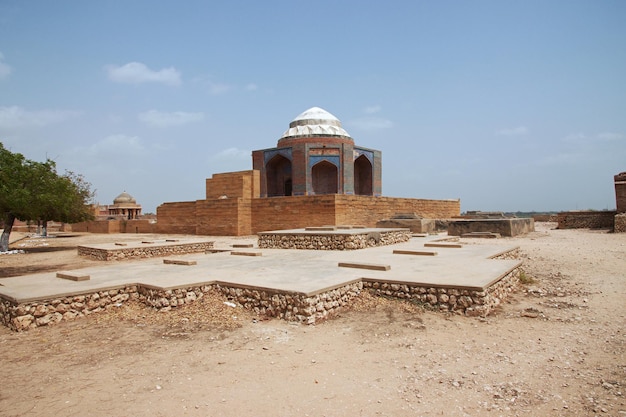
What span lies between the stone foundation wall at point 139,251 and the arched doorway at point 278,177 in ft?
38.3

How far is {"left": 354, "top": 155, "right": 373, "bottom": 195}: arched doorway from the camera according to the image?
83.1 feet

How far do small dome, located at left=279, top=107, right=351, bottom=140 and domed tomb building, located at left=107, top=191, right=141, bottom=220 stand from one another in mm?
20056

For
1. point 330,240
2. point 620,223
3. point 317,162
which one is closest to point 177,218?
point 317,162

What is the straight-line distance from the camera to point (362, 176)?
2609 centimetres

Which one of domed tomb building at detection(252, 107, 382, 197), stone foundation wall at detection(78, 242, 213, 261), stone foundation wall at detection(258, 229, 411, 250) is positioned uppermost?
domed tomb building at detection(252, 107, 382, 197)

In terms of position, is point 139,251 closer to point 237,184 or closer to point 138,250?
point 138,250

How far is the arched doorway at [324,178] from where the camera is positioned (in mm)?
23938

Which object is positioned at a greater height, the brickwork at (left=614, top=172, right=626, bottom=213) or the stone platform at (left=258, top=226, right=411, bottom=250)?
the brickwork at (left=614, top=172, right=626, bottom=213)

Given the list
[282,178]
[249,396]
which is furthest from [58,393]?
[282,178]

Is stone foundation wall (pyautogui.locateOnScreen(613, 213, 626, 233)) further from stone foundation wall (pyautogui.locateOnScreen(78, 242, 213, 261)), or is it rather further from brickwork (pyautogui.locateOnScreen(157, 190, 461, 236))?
stone foundation wall (pyautogui.locateOnScreen(78, 242, 213, 261))

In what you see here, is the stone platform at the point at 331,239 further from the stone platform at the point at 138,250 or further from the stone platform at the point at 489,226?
the stone platform at the point at 489,226

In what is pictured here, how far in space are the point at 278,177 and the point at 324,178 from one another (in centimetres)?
308

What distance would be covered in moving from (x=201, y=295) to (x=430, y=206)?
1782 centimetres

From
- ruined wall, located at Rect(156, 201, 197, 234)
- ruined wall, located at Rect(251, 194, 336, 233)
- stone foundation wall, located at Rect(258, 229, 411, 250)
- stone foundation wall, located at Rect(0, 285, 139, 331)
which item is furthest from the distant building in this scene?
stone foundation wall, located at Rect(0, 285, 139, 331)
